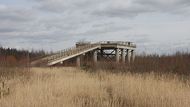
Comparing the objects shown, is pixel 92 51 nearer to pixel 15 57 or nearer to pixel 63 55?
pixel 63 55

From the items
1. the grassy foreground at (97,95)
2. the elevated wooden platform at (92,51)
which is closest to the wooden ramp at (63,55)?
the elevated wooden platform at (92,51)

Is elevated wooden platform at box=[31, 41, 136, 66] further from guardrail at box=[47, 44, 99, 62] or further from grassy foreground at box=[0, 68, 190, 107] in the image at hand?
grassy foreground at box=[0, 68, 190, 107]

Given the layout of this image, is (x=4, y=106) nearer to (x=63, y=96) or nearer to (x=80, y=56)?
(x=63, y=96)

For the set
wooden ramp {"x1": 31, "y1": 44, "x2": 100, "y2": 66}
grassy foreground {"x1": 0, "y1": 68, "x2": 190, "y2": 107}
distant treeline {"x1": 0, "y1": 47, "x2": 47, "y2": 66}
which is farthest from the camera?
wooden ramp {"x1": 31, "y1": 44, "x2": 100, "y2": 66}

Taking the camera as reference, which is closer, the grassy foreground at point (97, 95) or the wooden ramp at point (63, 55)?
the grassy foreground at point (97, 95)

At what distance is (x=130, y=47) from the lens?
42938 millimetres

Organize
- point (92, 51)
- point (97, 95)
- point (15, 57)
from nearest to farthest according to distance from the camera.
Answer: point (97, 95) → point (92, 51) → point (15, 57)

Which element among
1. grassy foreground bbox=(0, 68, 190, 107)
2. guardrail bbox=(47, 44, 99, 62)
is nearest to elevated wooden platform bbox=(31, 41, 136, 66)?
guardrail bbox=(47, 44, 99, 62)

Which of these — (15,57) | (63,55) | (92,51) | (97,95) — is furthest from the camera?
(15,57)

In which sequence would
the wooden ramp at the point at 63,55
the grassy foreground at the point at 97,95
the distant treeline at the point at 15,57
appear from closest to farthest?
1. the grassy foreground at the point at 97,95
2. the distant treeline at the point at 15,57
3. the wooden ramp at the point at 63,55

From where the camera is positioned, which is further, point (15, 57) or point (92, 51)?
point (15, 57)

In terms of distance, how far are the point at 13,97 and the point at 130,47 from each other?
113 ft

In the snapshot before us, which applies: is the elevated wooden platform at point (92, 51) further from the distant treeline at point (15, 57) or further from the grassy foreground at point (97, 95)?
the grassy foreground at point (97, 95)

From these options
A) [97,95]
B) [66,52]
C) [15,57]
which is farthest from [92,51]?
[97,95]
